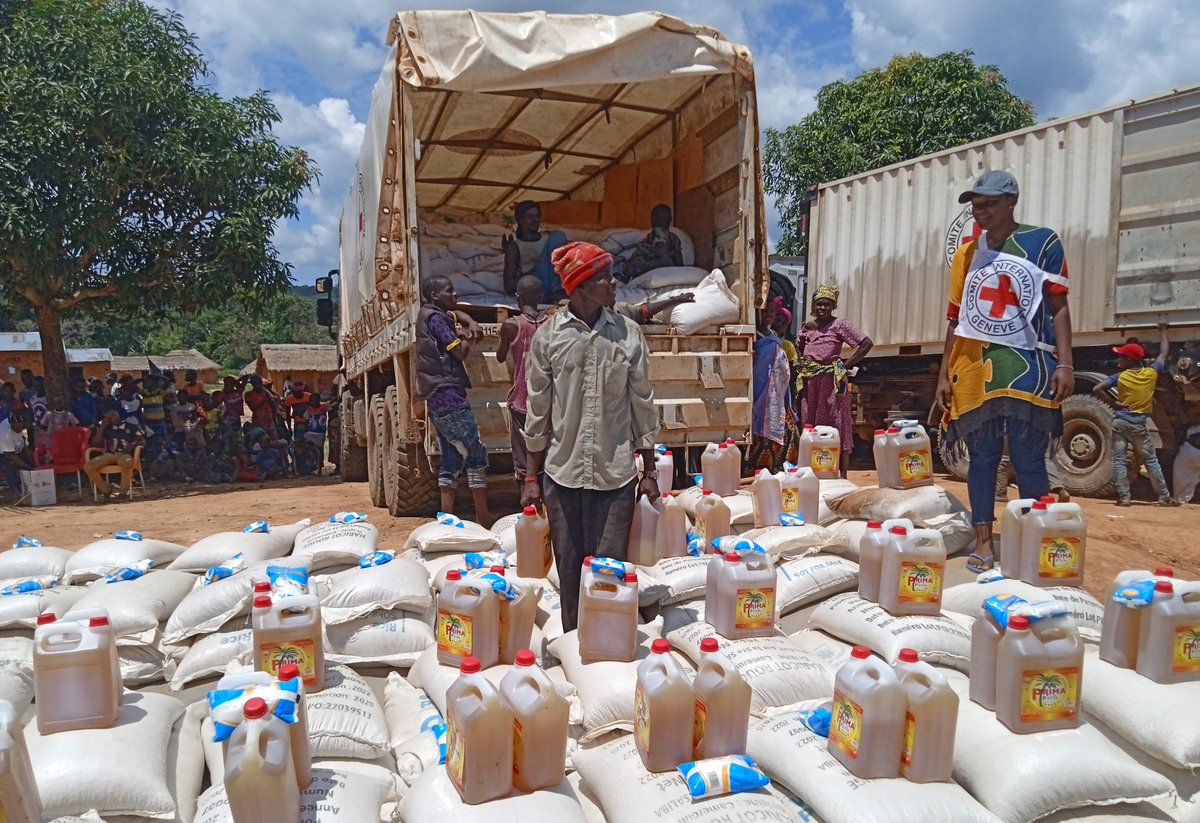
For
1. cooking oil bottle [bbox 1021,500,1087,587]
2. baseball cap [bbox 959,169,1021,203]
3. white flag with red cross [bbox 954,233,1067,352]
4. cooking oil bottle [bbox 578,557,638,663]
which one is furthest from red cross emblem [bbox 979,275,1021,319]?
cooking oil bottle [bbox 578,557,638,663]

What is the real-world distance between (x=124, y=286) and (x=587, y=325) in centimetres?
870

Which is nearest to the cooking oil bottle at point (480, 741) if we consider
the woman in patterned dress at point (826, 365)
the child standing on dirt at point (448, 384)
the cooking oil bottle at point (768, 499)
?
the cooking oil bottle at point (768, 499)

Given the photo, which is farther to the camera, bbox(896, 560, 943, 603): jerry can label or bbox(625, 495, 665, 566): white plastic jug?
bbox(625, 495, 665, 566): white plastic jug

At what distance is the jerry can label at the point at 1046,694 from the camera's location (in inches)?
87.4

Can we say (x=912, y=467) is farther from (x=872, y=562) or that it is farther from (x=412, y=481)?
A: (x=412, y=481)

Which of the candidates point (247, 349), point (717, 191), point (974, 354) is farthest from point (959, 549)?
point (247, 349)

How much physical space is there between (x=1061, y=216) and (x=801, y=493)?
174 inches

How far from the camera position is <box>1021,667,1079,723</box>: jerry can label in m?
2.22

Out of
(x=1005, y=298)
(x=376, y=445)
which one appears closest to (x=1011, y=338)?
(x=1005, y=298)

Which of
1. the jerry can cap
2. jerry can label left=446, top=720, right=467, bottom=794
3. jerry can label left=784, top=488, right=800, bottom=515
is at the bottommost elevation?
jerry can label left=446, top=720, right=467, bottom=794

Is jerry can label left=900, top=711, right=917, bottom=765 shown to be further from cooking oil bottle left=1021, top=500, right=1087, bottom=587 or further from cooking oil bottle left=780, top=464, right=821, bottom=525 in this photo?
cooking oil bottle left=780, top=464, right=821, bottom=525

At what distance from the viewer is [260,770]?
182 centimetres

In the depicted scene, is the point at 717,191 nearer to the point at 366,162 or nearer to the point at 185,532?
the point at 366,162

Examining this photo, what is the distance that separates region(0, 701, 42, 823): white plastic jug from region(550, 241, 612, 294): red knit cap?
193 centimetres
